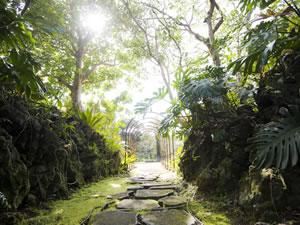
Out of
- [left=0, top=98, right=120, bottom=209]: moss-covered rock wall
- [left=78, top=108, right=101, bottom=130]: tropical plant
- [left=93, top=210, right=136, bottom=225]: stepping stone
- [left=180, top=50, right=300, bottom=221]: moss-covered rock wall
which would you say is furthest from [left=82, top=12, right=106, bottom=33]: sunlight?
[left=93, top=210, right=136, bottom=225]: stepping stone

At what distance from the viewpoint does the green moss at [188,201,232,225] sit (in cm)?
167

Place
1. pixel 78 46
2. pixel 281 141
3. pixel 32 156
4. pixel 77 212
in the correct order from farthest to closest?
1. pixel 78 46
2. pixel 32 156
3. pixel 77 212
4. pixel 281 141

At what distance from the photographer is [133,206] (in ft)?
7.31

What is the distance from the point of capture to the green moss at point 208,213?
65.7 inches

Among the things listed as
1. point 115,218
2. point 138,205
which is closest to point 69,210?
point 115,218

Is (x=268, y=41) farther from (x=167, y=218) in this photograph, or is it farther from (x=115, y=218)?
(x=115, y=218)

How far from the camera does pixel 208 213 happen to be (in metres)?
1.90

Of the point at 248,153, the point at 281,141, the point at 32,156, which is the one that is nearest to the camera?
the point at 281,141

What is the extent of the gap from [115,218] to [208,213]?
1.01m

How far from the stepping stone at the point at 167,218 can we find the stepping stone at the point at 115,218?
104 millimetres

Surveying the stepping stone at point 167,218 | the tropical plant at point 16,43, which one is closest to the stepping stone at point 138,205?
the stepping stone at point 167,218

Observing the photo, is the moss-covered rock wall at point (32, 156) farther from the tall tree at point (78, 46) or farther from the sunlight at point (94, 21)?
the sunlight at point (94, 21)

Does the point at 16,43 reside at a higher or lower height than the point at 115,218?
higher

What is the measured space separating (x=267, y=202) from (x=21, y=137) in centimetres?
283
